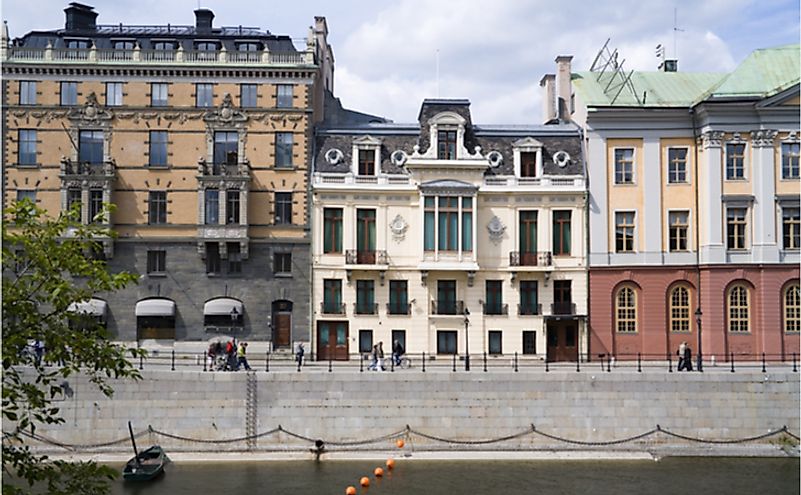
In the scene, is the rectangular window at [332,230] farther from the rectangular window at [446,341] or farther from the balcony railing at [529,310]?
the balcony railing at [529,310]

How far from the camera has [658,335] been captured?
4891 centimetres

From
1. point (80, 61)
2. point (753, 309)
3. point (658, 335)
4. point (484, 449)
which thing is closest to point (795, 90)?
point (753, 309)

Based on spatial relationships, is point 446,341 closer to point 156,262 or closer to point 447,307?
point 447,307

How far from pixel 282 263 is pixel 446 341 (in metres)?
10.4

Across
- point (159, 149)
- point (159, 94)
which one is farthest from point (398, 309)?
point (159, 94)

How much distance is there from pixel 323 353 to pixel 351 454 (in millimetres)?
12122

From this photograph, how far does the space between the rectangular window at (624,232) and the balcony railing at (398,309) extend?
40.3 ft

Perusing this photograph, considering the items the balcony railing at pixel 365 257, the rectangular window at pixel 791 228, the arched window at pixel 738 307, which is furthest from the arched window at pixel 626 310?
the balcony railing at pixel 365 257

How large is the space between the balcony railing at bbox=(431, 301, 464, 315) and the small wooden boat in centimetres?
1832

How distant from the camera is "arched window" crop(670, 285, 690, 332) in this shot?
162 feet

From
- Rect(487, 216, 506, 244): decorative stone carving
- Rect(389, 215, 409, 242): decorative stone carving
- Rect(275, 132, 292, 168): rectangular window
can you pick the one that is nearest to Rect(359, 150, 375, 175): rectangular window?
Rect(389, 215, 409, 242): decorative stone carving

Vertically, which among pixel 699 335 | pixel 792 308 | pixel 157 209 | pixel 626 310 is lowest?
pixel 699 335

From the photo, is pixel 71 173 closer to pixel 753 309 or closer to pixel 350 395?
pixel 350 395

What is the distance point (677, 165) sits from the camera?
164ft
